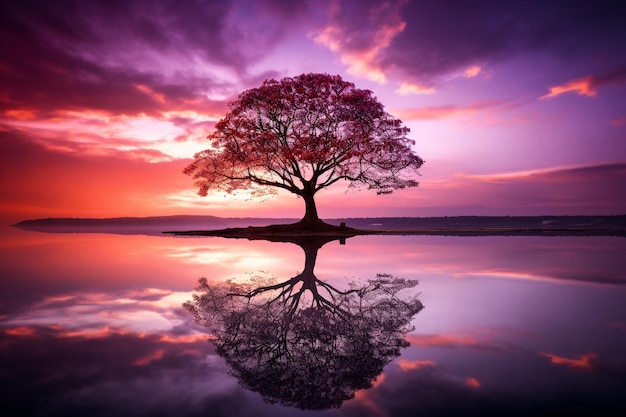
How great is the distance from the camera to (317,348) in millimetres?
3879

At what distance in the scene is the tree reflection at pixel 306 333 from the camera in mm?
3076

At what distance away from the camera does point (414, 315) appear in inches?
204

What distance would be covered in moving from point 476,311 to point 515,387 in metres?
2.60

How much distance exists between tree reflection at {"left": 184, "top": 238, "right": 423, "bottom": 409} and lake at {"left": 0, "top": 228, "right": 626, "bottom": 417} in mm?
20

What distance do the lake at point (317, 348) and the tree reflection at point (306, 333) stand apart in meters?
0.02

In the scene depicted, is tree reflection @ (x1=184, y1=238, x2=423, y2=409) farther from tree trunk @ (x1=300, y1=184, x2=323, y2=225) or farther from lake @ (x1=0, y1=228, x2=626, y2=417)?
tree trunk @ (x1=300, y1=184, x2=323, y2=225)

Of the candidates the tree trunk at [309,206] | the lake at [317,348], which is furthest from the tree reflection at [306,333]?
the tree trunk at [309,206]

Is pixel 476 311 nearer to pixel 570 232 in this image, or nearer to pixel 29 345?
pixel 29 345

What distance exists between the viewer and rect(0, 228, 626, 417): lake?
2.72 m

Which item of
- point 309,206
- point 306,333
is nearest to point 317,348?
point 306,333

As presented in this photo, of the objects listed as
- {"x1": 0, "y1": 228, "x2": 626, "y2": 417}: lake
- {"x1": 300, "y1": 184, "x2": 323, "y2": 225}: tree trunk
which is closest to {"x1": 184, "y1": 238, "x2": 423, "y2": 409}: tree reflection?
{"x1": 0, "y1": 228, "x2": 626, "y2": 417}: lake

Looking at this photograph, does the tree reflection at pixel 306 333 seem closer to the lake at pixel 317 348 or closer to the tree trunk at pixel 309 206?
the lake at pixel 317 348

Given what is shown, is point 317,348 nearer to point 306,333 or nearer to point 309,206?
point 306,333

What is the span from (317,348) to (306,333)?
0.52 metres
